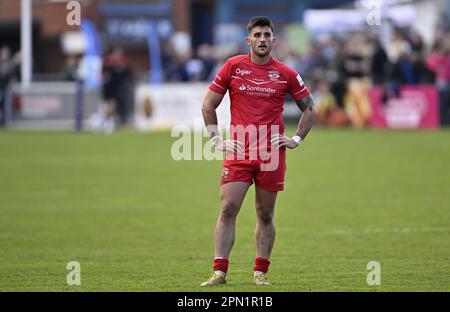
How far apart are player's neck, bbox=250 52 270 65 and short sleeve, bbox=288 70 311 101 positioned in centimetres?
25

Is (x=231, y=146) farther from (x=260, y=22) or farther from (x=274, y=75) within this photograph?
(x=260, y=22)

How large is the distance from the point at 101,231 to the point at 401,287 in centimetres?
591

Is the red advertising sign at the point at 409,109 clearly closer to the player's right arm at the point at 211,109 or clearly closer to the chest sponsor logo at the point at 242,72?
the player's right arm at the point at 211,109

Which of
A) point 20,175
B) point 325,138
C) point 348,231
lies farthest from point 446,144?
point 348,231

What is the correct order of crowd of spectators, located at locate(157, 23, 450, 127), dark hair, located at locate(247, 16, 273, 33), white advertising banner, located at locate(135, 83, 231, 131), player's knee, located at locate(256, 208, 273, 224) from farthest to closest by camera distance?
crowd of spectators, located at locate(157, 23, 450, 127) → white advertising banner, located at locate(135, 83, 231, 131) → player's knee, located at locate(256, 208, 273, 224) → dark hair, located at locate(247, 16, 273, 33)

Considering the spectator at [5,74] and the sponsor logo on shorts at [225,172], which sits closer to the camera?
A: the sponsor logo on shorts at [225,172]

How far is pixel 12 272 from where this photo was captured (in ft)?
38.9

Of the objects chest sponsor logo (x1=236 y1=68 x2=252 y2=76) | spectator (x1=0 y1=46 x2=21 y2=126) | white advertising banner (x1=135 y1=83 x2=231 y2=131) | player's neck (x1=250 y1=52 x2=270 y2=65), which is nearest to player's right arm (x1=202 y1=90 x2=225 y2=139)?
chest sponsor logo (x1=236 y1=68 x2=252 y2=76)

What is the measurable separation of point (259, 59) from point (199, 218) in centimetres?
677

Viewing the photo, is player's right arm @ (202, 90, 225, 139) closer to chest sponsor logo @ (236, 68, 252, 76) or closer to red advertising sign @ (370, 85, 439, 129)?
chest sponsor logo @ (236, 68, 252, 76)

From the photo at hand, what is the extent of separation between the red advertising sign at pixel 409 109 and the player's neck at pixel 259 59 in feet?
77.8

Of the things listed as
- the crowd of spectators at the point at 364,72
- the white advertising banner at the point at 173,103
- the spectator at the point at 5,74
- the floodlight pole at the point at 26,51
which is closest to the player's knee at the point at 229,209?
the white advertising banner at the point at 173,103

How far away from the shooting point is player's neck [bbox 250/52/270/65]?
35.0ft

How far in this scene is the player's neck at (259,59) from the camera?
1067 centimetres
